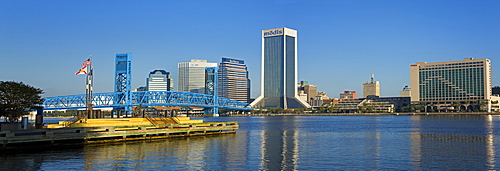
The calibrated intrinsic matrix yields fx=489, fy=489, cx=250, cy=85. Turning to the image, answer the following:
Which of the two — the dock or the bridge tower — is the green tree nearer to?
the dock

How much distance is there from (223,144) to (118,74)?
138466 millimetres

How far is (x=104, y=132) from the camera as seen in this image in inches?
2361

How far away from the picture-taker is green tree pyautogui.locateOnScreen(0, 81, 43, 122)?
65.9 meters

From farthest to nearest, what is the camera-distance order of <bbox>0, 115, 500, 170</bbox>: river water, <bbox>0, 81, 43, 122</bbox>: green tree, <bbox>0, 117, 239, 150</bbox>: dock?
<bbox>0, 81, 43, 122</bbox>: green tree < <bbox>0, 117, 239, 150</bbox>: dock < <bbox>0, 115, 500, 170</bbox>: river water

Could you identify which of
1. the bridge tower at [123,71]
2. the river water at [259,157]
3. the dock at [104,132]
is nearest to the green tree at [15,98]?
the dock at [104,132]

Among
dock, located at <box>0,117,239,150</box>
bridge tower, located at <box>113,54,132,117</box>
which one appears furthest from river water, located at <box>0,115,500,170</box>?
bridge tower, located at <box>113,54,132,117</box>

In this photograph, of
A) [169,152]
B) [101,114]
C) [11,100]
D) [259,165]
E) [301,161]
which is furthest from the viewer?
[101,114]

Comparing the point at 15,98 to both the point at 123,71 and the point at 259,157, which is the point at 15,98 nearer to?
the point at 259,157

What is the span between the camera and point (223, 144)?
60.7m

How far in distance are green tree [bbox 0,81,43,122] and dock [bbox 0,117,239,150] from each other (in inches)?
228

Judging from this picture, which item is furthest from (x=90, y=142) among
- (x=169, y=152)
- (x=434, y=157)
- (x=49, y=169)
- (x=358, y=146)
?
(x=434, y=157)

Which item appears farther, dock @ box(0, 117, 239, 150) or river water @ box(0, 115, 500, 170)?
dock @ box(0, 117, 239, 150)

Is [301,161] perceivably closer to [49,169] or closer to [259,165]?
[259,165]

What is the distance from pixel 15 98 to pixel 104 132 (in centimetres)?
1565
